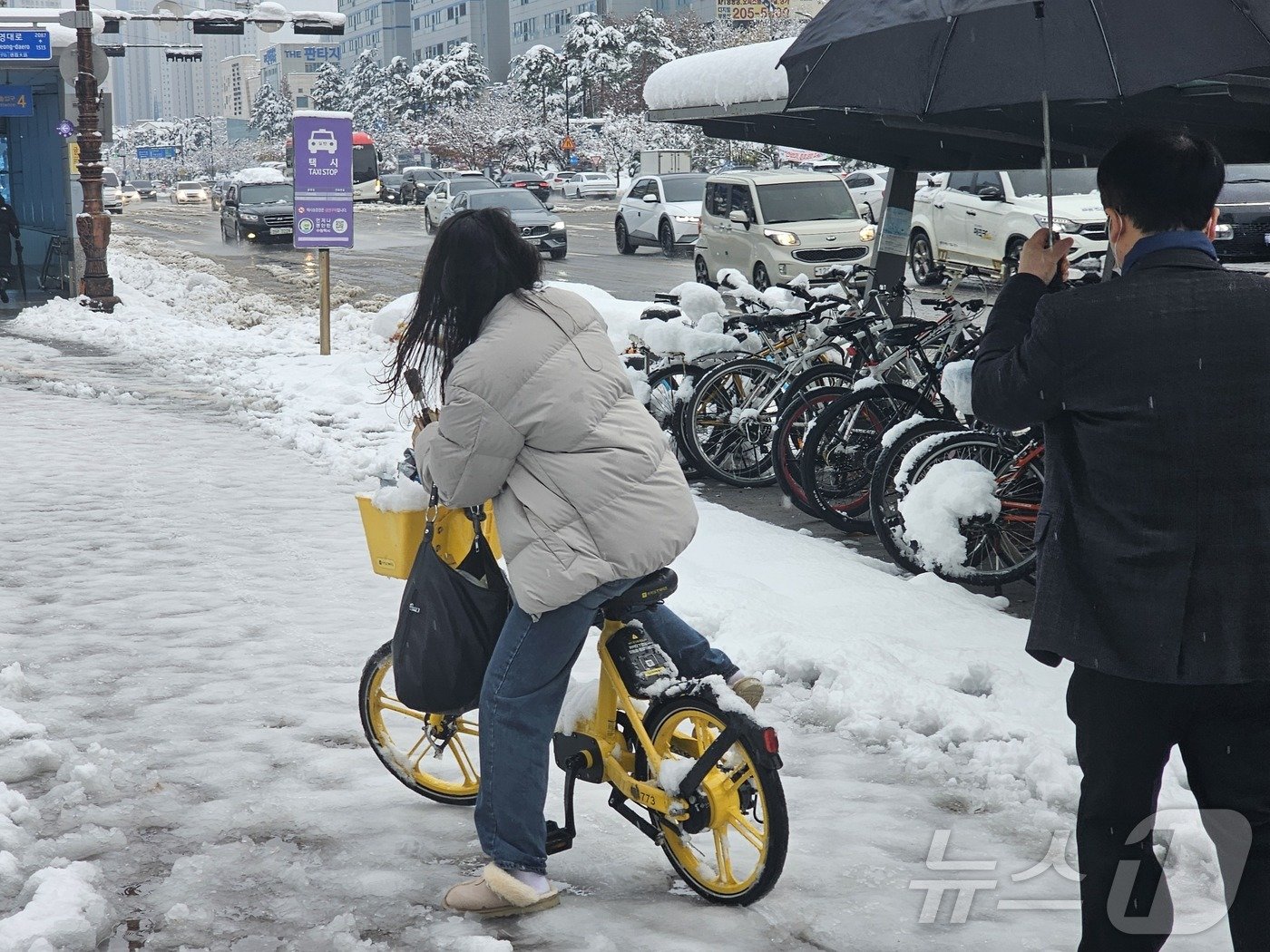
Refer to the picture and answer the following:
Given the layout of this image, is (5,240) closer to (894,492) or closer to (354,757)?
(894,492)

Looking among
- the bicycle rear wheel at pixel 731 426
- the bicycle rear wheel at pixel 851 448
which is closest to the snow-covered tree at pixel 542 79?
the bicycle rear wheel at pixel 731 426

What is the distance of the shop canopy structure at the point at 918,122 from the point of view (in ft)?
19.3

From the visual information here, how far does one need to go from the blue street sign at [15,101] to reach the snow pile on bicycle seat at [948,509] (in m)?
19.6

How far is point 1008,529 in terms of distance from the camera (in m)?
6.21

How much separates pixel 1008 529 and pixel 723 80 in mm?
4012

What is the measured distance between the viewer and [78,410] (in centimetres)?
1132

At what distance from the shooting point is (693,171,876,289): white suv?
64.8ft

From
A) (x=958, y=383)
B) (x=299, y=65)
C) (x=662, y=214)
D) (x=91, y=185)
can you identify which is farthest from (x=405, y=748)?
(x=299, y=65)

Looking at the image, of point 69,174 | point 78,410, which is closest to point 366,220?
point 69,174

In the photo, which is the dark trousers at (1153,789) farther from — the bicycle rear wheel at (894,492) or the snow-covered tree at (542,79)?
the snow-covered tree at (542,79)

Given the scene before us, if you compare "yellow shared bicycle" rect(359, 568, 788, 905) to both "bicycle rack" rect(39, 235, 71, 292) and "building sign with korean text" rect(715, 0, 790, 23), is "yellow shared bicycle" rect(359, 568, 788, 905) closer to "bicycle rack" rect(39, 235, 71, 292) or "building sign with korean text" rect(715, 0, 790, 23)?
"bicycle rack" rect(39, 235, 71, 292)

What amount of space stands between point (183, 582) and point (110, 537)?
1075mm

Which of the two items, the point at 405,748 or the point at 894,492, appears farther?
the point at 894,492

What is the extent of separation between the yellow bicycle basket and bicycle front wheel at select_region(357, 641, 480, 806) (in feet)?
1.69
